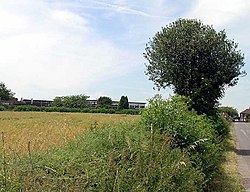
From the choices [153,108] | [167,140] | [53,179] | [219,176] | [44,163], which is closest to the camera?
[53,179]

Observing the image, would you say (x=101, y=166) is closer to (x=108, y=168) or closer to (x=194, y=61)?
(x=108, y=168)

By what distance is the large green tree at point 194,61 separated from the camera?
22.3 metres

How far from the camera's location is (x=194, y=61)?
22500 mm

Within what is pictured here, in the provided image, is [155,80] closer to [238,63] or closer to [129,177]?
[238,63]

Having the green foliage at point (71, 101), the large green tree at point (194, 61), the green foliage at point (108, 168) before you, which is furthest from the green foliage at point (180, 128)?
the green foliage at point (71, 101)

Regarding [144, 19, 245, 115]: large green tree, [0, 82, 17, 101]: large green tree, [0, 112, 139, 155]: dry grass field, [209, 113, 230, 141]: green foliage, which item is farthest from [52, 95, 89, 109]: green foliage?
[0, 112, 139, 155]: dry grass field

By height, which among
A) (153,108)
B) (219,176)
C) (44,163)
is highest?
(153,108)

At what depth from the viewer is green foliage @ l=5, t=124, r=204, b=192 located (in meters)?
4.34

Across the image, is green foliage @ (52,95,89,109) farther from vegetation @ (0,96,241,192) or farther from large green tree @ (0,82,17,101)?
vegetation @ (0,96,241,192)

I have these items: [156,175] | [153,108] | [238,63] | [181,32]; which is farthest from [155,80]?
[156,175]

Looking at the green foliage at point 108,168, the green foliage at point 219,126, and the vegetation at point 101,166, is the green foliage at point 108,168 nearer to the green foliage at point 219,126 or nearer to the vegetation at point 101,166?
the vegetation at point 101,166

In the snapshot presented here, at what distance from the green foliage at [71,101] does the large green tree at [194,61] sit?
87049mm

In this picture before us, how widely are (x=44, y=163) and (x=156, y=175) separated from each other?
1444 mm

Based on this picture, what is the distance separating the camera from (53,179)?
439 centimetres
